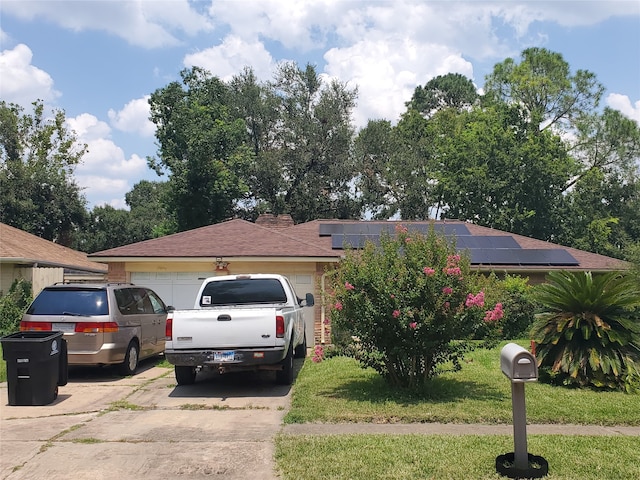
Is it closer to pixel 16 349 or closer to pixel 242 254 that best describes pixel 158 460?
pixel 16 349

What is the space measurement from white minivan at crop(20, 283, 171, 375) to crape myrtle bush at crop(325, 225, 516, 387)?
4.23 meters

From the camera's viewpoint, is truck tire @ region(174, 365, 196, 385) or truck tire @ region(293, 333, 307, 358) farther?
truck tire @ region(293, 333, 307, 358)

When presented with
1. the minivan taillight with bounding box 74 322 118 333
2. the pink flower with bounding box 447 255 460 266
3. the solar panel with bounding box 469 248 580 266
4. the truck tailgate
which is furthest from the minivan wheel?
the solar panel with bounding box 469 248 580 266

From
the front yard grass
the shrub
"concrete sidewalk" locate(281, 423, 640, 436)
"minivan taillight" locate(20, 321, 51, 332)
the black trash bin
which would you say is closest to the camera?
"concrete sidewalk" locate(281, 423, 640, 436)

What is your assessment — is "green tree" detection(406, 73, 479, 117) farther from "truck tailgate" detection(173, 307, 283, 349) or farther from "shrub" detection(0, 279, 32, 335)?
"truck tailgate" detection(173, 307, 283, 349)

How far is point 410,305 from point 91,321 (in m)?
5.64

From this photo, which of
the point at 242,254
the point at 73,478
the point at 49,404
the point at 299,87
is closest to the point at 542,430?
the point at 73,478

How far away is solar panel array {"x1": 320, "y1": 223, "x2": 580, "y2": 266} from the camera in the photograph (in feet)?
66.2

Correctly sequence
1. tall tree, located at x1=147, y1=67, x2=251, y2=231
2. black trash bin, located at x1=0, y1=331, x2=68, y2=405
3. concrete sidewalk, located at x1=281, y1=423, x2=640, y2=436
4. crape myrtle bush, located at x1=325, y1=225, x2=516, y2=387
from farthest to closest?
tall tree, located at x1=147, y1=67, x2=251, y2=231 → black trash bin, located at x1=0, y1=331, x2=68, y2=405 → crape myrtle bush, located at x1=325, y1=225, x2=516, y2=387 → concrete sidewalk, located at x1=281, y1=423, x2=640, y2=436

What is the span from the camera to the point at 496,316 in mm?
8312

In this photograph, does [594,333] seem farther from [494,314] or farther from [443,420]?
[443,420]

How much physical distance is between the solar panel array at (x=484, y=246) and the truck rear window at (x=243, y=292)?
807 centimetres

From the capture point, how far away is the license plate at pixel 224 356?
9.14m

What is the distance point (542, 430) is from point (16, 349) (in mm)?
7178
